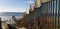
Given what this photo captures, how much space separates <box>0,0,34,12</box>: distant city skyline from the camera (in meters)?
1.32

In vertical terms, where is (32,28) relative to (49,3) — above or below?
below

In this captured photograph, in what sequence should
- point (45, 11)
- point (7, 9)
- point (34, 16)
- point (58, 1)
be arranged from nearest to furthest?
point (58, 1) < point (45, 11) < point (34, 16) < point (7, 9)

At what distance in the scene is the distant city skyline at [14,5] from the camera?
1317 mm

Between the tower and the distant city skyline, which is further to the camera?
the distant city skyline

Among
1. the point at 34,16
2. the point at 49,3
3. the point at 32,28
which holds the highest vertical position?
the point at 49,3

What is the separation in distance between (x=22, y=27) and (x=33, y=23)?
0.16m

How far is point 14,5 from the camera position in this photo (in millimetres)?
1350

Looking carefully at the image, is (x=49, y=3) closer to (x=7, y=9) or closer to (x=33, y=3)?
(x=33, y=3)

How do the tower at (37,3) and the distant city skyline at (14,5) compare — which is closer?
the tower at (37,3)

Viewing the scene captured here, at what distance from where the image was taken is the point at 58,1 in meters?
0.99

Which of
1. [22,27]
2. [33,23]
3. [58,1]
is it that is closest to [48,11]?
[58,1]

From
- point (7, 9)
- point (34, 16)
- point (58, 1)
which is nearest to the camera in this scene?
point (58, 1)

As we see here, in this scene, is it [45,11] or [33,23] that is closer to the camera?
[45,11]

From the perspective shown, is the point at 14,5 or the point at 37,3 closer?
the point at 37,3
